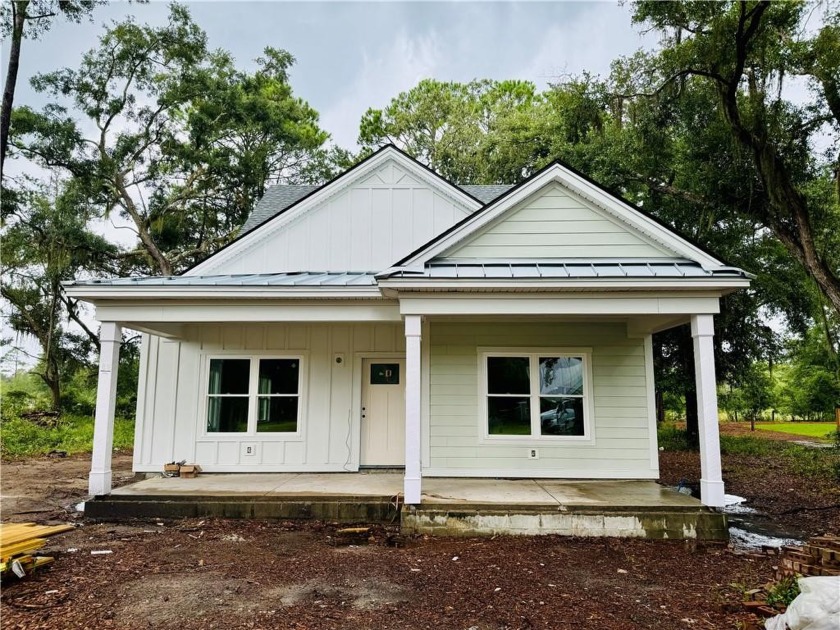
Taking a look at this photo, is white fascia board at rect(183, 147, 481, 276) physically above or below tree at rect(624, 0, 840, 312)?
below

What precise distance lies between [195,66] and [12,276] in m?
10.7

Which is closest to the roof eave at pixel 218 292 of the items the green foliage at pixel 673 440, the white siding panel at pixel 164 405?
the white siding panel at pixel 164 405

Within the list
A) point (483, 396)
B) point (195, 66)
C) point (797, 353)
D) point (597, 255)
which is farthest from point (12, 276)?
point (797, 353)

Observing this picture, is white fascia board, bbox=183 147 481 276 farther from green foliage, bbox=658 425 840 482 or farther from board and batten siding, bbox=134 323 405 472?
green foliage, bbox=658 425 840 482

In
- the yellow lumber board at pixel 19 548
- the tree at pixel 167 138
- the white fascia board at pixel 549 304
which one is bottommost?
the yellow lumber board at pixel 19 548

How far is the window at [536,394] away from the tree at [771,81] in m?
5.59

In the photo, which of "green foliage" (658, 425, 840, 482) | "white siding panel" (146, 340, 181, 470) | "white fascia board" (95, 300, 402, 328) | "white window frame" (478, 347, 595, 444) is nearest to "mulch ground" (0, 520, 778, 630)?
"white window frame" (478, 347, 595, 444)

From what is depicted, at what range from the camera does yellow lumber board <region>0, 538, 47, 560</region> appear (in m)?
4.44

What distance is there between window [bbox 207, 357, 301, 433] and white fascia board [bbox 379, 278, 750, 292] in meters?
3.36

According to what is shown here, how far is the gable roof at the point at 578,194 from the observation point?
7.09m

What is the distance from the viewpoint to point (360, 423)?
8719mm

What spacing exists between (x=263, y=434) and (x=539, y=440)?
4.73 metres

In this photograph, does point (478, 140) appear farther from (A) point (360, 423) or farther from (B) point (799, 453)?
(A) point (360, 423)

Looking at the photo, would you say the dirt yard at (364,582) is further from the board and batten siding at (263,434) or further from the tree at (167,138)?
the tree at (167,138)
